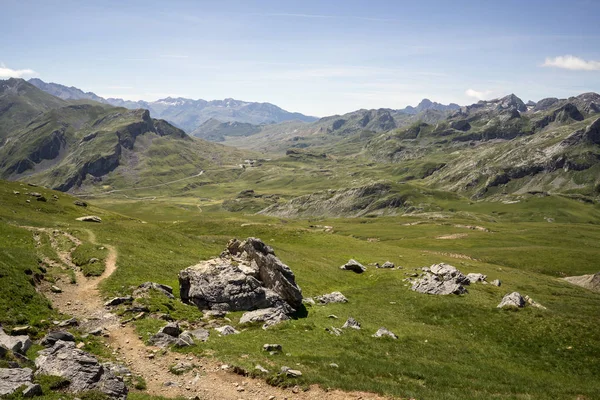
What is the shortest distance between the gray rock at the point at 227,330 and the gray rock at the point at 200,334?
135 cm

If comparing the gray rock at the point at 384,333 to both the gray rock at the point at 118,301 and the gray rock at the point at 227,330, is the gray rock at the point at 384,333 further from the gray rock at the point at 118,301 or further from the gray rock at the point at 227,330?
the gray rock at the point at 118,301

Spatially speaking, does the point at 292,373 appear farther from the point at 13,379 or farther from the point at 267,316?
the point at 13,379

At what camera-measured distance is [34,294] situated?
3334 cm

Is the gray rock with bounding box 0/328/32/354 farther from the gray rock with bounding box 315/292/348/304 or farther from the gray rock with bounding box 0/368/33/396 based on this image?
the gray rock with bounding box 315/292/348/304

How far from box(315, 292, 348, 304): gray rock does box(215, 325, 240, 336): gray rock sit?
17.5 meters

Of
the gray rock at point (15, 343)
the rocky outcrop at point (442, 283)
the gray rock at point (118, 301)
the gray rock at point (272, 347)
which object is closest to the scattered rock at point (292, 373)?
the gray rock at point (272, 347)

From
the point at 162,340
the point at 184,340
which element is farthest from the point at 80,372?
the point at 184,340

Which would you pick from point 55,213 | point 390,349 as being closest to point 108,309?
point 390,349

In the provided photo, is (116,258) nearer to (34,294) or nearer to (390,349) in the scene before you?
(34,294)

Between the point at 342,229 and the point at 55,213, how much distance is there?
13660cm

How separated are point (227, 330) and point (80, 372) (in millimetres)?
14835

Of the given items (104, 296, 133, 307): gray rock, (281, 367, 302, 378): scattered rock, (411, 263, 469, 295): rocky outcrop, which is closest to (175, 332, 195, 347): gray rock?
(281, 367, 302, 378): scattered rock

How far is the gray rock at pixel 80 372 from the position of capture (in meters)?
19.8

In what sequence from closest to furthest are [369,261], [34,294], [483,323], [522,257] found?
[34,294] → [483,323] → [369,261] → [522,257]
